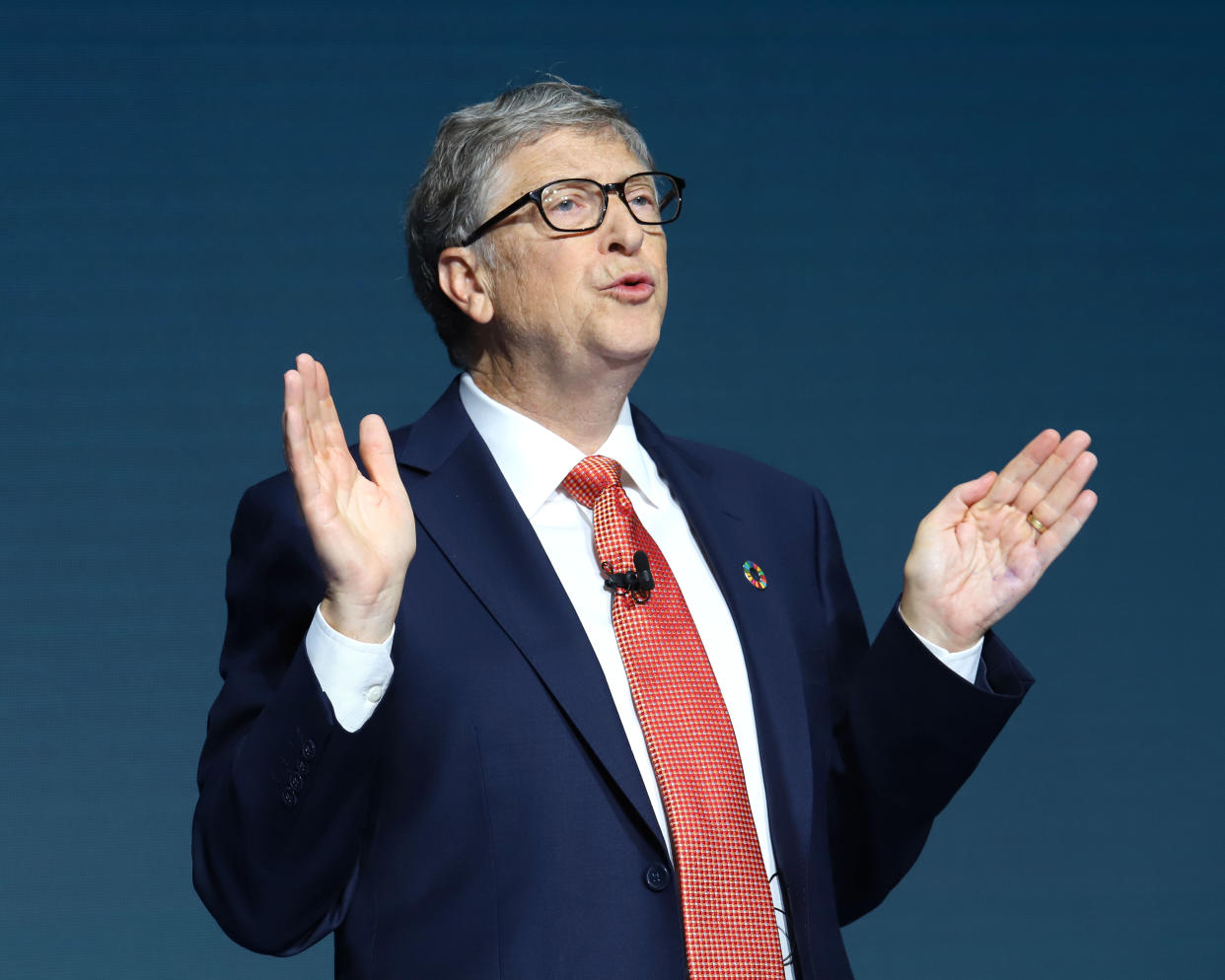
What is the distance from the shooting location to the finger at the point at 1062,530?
6.57ft

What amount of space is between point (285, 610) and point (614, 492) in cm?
43

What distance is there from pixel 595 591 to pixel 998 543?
0.52 m

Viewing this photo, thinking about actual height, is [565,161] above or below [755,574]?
above

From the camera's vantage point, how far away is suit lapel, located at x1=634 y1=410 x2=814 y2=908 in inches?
74.2

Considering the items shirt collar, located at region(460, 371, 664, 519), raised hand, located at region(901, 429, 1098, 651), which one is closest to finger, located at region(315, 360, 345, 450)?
shirt collar, located at region(460, 371, 664, 519)

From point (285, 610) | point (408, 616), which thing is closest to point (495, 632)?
point (408, 616)

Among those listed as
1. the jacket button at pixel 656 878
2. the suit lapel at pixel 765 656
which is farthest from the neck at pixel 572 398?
the jacket button at pixel 656 878

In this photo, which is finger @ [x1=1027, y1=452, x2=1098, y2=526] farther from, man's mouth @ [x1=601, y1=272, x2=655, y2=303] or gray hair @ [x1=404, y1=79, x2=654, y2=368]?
gray hair @ [x1=404, y1=79, x2=654, y2=368]

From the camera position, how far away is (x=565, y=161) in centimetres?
214

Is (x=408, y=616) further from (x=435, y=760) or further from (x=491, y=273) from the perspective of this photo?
(x=491, y=273)

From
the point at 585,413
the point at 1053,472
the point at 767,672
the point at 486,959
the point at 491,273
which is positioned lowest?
the point at 486,959

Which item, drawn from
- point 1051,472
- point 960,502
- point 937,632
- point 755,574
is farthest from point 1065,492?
point 755,574

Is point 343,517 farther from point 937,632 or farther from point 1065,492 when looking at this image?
point 1065,492

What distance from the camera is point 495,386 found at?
86.1 inches
